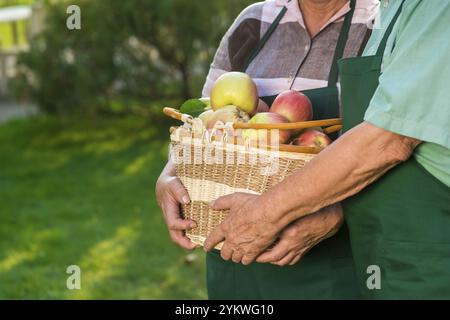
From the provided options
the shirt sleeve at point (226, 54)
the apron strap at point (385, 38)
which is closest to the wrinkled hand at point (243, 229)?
the apron strap at point (385, 38)

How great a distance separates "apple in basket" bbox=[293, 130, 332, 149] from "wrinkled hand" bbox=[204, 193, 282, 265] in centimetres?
19

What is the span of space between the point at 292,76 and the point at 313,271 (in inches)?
24.6

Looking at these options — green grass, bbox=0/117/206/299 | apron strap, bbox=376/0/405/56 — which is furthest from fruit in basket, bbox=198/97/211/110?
green grass, bbox=0/117/206/299

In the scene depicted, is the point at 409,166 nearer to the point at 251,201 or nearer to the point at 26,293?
the point at 251,201

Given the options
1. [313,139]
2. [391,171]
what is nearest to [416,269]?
[391,171]

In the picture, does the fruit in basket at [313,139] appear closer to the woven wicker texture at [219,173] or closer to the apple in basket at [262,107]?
the woven wicker texture at [219,173]

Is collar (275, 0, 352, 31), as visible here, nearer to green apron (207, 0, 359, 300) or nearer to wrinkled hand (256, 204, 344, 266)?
green apron (207, 0, 359, 300)

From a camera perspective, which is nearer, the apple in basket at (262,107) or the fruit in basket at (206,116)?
the fruit in basket at (206,116)

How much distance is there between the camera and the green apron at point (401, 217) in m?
1.81

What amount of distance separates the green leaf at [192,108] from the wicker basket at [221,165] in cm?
5

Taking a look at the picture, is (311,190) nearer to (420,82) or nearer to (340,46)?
(420,82)

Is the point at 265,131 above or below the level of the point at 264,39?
below

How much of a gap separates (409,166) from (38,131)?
7.59 meters

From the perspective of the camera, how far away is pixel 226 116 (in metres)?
2.00
